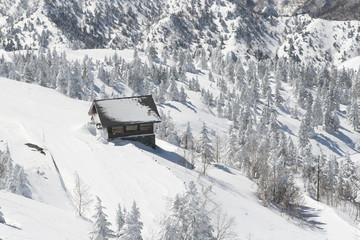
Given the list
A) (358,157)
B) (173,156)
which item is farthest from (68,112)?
(358,157)

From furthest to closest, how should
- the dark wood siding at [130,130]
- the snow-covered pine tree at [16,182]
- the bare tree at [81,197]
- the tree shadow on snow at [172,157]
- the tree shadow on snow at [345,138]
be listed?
the tree shadow on snow at [345,138] < the dark wood siding at [130,130] < the tree shadow on snow at [172,157] < the snow-covered pine tree at [16,182] < the bare tree at [81,197]

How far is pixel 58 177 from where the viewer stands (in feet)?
139

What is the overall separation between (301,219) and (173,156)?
17.0m

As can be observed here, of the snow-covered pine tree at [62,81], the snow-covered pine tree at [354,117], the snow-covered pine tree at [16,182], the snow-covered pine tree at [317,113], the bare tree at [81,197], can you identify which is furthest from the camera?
the snow-covered pine tree at [354,117]

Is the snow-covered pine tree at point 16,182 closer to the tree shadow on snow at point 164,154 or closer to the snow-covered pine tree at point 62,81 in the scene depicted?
the tree shadow on snow at point 164,154

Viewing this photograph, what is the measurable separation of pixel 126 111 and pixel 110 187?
15.1 metres

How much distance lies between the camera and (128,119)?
2055 inches

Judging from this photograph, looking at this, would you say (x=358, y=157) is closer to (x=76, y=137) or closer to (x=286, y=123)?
(x=286, y=123)

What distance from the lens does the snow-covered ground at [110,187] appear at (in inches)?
1120

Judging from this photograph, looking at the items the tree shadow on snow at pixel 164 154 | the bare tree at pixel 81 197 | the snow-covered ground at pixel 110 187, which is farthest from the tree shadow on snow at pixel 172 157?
the bare tree at pixel 81 197

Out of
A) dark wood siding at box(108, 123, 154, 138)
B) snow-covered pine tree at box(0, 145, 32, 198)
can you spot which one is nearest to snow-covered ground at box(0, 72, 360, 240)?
snow-covered pine tree at box(0, 145, 32, 198)

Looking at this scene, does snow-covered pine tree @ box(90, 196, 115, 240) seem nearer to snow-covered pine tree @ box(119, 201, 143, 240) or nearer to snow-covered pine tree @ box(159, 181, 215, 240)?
snow-covered pine tree @ box(119, 201, 143, 240)

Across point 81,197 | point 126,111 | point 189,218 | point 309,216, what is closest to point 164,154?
point 126,111

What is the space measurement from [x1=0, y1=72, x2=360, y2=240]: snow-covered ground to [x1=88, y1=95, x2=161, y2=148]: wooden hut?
1.91 m
